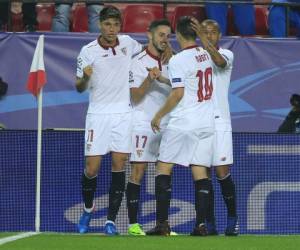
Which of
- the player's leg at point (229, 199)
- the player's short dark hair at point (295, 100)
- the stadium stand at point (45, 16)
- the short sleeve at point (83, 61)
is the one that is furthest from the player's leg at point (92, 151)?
the stadium stand at point (45, 16)

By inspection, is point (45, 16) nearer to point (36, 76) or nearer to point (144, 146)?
point (36, 76)

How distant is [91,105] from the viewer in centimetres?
1163

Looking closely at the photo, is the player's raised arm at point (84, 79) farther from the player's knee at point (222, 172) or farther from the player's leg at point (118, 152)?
the player's knee at point (222, 172)

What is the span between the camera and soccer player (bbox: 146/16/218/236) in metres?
10.7

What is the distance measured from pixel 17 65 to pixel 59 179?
217 centimetres

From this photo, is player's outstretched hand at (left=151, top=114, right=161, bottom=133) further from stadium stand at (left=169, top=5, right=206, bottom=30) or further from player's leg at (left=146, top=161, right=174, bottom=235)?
stadium stand at (left=169, top=5, right=206, bottom=30)

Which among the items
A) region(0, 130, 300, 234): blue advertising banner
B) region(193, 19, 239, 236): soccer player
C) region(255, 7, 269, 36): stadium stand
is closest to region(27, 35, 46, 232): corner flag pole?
region(0, 130, 300, 234): blue advertising banner

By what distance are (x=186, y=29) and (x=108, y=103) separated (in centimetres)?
131

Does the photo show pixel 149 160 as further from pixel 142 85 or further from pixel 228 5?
pixel 228 5

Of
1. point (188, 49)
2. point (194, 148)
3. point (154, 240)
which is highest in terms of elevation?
point (188, 49)

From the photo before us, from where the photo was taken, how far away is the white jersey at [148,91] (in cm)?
1160

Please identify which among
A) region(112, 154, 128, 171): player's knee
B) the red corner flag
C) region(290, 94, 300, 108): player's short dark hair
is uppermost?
the red corner flag

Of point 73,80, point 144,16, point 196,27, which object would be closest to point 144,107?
point 196,27

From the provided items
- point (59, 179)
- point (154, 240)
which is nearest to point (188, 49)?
point (154, 240)
